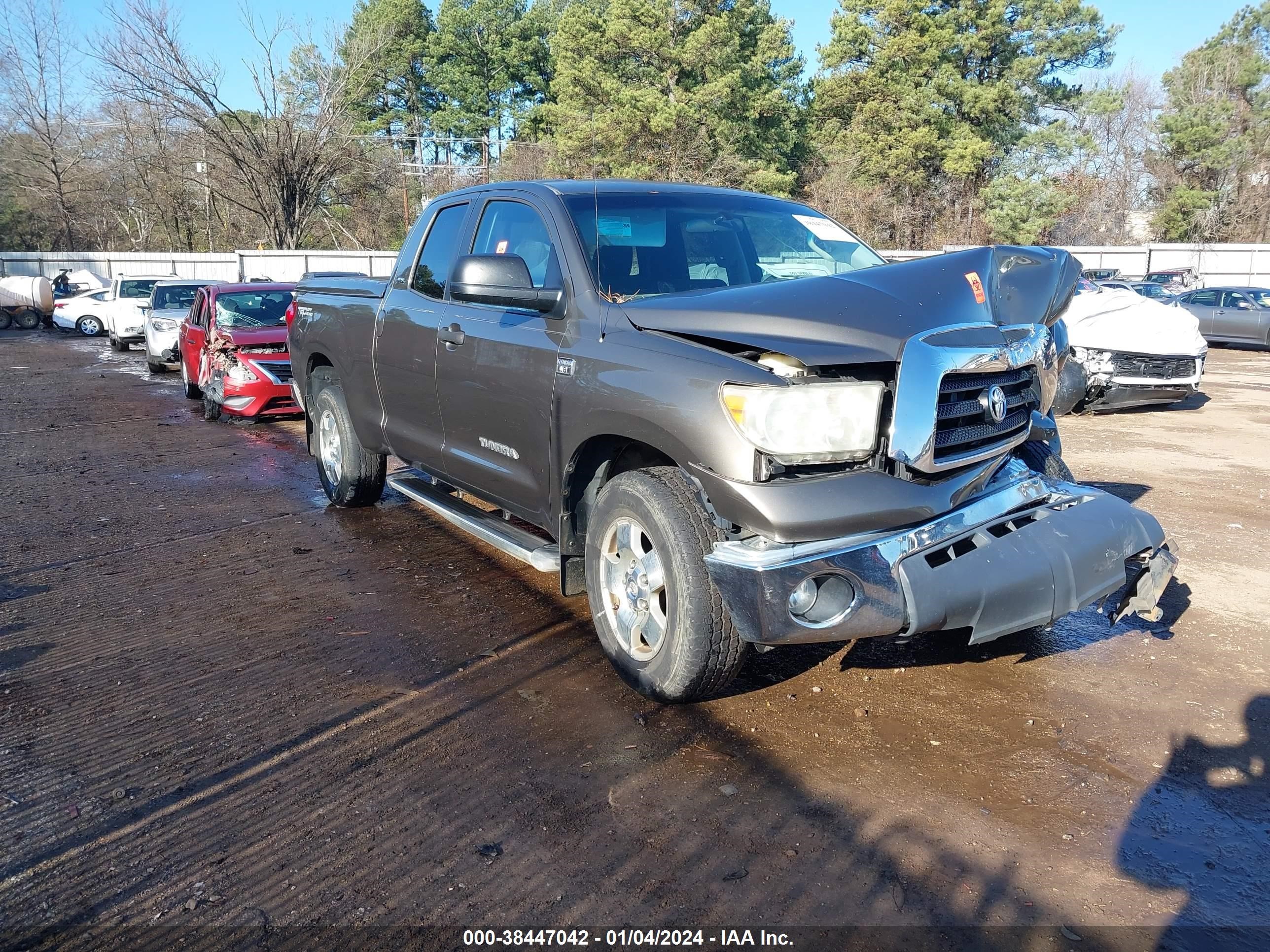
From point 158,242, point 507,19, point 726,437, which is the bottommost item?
point 726,437

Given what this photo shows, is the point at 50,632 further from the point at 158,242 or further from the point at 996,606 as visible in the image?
the point at 158,242

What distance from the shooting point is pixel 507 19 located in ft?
163

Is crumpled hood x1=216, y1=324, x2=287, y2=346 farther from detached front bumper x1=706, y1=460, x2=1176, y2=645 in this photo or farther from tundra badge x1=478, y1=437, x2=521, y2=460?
detached front bumper x1=706, y1=460, x2=1176, y2=645

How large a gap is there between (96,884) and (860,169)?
4259 cm

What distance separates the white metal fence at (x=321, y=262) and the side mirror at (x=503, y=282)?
29226mm

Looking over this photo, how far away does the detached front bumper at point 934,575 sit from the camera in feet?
10.3

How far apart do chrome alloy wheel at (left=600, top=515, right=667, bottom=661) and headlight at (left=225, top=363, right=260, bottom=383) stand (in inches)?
330

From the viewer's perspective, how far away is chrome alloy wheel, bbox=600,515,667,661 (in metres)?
3.68

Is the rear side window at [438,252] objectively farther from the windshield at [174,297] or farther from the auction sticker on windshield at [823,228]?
the windshield at [174,297]

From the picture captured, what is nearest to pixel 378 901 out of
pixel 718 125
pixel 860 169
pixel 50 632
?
pixel 50 632

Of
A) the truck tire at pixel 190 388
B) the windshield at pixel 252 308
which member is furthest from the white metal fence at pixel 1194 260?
the truck tire at pixel 190 388

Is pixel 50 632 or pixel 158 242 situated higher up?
pixel 158 242

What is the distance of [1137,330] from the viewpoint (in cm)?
1098

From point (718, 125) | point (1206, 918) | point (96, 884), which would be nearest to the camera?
point (1206, 918)
